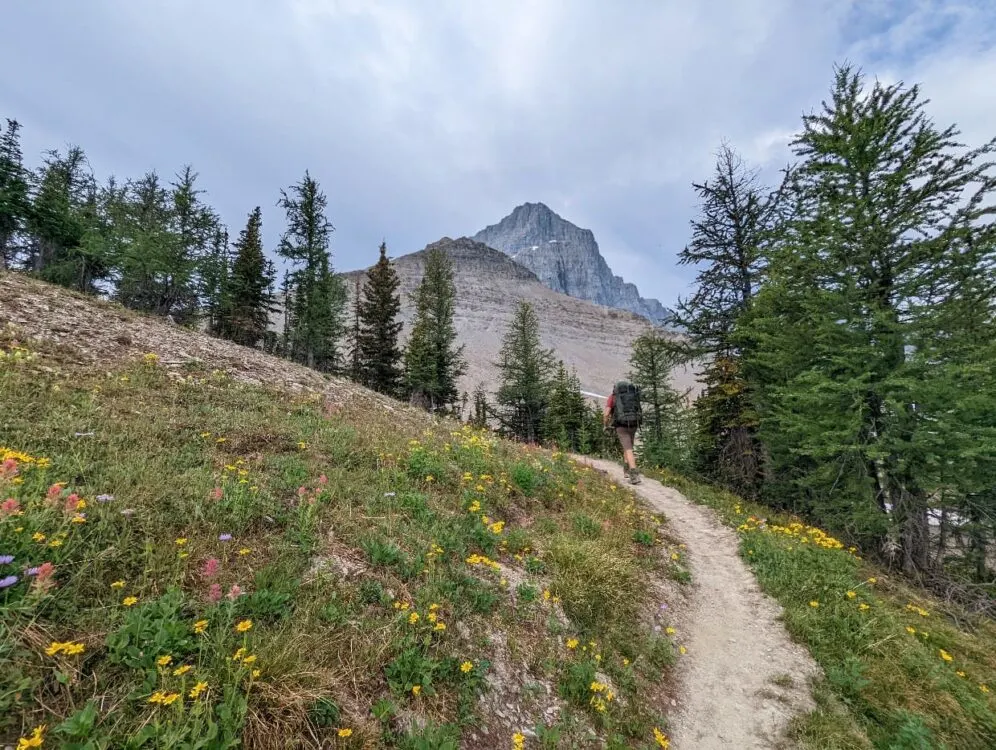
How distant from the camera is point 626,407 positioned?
40.6ft

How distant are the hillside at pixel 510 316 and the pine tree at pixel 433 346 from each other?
40.0 metres

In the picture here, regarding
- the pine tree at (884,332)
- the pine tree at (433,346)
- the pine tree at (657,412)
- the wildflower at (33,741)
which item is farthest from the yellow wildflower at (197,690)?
the pine tree at (433,346)

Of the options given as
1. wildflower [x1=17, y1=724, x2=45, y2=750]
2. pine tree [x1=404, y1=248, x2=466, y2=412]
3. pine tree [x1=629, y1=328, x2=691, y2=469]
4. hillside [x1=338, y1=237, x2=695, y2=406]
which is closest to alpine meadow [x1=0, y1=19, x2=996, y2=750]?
wildflower [x1=17, y1=724, x2=45, y2=750]

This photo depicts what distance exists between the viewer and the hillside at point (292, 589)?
254 cm

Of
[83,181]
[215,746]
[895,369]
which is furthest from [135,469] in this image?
[83,181]

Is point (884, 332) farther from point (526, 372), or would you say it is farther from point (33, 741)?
point (526, 372)

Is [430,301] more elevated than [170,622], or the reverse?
[430,301]

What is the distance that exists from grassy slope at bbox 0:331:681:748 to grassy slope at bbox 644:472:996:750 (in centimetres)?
155

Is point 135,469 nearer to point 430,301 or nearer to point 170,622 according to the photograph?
point 170,622

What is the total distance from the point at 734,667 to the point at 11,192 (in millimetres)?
45115

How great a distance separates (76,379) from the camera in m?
7.45

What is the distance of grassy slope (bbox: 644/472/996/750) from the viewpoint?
398cm

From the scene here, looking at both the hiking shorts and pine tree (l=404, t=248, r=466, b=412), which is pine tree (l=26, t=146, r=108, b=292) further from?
the hiking shorts

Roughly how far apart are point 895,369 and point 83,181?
59158mm
